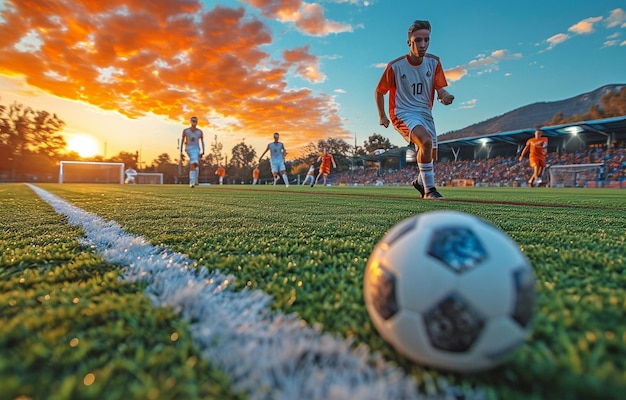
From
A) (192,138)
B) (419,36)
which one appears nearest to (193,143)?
(192,138)

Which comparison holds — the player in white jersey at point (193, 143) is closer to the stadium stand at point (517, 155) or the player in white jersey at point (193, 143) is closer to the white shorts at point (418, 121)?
the white shorts at point (418, 121)

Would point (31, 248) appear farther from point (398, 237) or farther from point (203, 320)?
point (398, 237)

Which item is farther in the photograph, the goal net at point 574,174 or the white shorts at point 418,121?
the goal net at point 574,174

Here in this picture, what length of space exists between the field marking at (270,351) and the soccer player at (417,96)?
14.4 feet

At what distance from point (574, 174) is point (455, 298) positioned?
2766 centimetres

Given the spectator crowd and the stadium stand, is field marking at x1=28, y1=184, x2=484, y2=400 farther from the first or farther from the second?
the spectator crowd

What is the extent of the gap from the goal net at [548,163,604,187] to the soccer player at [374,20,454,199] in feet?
70.1

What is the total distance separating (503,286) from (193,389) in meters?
0.67

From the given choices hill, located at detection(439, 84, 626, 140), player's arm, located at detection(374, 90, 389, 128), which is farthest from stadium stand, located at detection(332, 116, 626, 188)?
hill, located at detection(439, 84, 626, 140)

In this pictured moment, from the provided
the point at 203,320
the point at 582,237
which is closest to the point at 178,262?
the point at 203,320

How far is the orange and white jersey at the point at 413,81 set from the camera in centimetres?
517

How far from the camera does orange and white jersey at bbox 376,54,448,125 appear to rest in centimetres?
517

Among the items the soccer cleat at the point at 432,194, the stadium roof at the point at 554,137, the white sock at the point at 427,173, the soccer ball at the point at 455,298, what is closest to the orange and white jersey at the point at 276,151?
the soccer cleat at the point at 432,194

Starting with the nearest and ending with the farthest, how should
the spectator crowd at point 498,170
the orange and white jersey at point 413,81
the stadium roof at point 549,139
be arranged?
the orange and white jersey at point 413,81
the spectator crowd at point 498,170
the stadium roof at point 549,139
